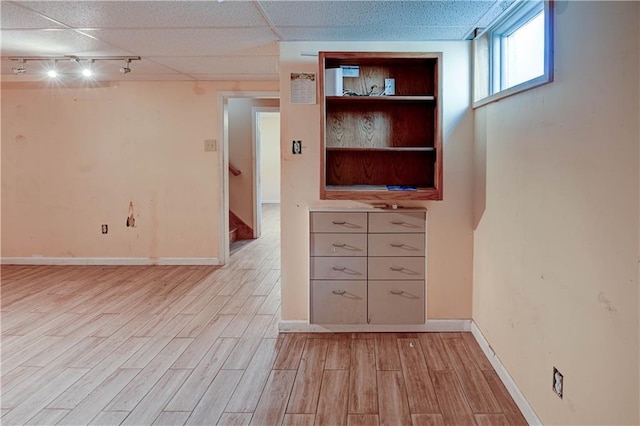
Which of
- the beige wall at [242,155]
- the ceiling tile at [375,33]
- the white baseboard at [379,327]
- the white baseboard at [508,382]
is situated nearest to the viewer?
the white baseboard at [508,382]

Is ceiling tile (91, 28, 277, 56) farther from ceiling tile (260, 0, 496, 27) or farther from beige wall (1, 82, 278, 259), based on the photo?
beige wall (1, 82, 278, 259)

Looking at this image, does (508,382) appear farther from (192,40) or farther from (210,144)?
(210,144)

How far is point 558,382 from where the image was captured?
74.0 inches

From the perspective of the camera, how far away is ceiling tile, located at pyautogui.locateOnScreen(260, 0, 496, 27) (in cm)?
247

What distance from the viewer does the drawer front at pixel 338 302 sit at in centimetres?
323

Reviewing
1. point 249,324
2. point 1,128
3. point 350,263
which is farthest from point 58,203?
point 350,263

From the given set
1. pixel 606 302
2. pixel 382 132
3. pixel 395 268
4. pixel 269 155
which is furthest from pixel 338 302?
pixel 269 155

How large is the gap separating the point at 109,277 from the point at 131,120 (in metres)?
1.75

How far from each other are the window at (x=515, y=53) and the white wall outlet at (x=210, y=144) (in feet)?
10.0

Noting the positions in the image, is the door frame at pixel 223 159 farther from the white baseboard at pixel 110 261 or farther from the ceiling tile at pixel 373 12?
the ceiling tile at pixel 373 12

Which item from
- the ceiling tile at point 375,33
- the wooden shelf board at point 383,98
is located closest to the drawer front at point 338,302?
the wooden shelf board at point 383,98

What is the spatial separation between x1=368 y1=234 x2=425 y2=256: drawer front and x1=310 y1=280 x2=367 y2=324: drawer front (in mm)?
256

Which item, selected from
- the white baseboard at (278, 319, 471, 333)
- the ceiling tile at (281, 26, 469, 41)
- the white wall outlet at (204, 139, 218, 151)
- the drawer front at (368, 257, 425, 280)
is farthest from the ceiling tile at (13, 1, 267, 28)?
the white wall outlet at (204, 139, 218, 151)

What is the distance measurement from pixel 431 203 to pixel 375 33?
1194mm
